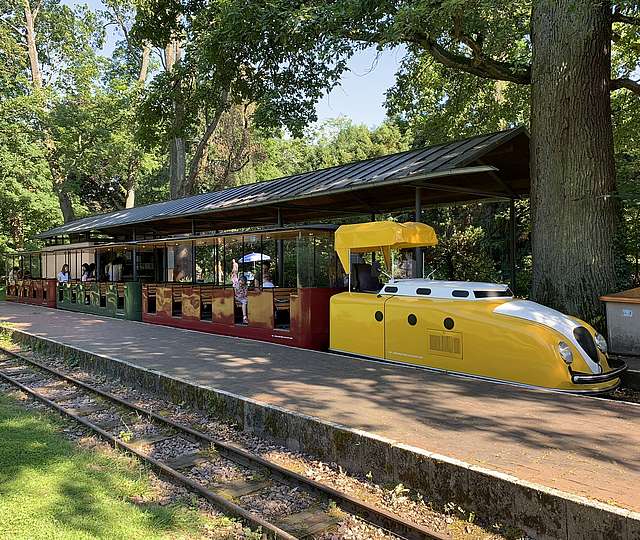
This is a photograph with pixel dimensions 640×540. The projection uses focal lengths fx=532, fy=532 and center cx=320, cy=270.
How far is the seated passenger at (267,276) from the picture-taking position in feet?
41.0

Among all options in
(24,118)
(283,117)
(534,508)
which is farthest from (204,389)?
(24,118)

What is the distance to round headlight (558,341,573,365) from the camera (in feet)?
22.2

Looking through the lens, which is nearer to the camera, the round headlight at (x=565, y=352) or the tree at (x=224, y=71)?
the round headlight at (x=565, y=352)

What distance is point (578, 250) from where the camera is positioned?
29.9 feet

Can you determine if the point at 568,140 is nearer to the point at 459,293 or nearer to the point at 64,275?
the point at 459,293

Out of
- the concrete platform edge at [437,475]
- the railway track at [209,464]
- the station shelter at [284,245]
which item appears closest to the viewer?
the concrete platform edge at [437,475]

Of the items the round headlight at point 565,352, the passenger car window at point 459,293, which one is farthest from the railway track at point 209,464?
the passenger car window at point 459,293

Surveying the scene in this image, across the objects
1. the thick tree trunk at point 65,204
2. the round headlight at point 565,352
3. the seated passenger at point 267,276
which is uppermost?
the thick tree trunk at point 65,204

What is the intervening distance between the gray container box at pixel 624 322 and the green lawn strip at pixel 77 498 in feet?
23.1

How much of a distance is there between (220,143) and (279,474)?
2554 centimetres

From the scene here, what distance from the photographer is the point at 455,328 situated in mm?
7742

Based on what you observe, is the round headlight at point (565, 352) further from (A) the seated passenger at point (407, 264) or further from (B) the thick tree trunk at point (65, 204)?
(B) the thick tree trunk at point (65, 204)

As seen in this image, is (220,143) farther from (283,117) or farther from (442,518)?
(442,518)

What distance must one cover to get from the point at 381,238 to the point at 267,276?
4053 mm
